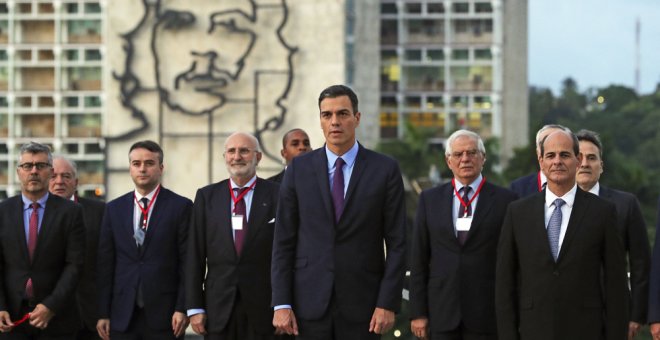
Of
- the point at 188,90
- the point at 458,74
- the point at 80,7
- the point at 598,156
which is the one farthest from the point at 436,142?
the point at 598,156

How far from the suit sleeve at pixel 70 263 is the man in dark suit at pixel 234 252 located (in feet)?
2.60

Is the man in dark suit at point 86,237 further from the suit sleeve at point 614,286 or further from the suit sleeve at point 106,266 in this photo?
the suit sleeve at point 614,286

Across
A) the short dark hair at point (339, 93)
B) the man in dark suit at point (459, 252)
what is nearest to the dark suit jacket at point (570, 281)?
the man in dark suit at point (459, 252)

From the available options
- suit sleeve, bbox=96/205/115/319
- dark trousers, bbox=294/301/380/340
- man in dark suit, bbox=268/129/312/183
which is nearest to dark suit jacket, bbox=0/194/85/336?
suit sleeve, bbox=96/205/115/319

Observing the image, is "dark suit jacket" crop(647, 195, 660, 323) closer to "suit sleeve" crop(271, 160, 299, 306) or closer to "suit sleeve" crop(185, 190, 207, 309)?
"suit sleeve" crop(271, 160, 299, 306)

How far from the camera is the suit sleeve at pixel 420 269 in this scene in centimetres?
934

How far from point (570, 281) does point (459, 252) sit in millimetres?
1134

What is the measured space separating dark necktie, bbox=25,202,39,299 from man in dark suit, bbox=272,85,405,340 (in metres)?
2.19

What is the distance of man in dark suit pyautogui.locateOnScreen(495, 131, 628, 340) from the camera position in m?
8.31

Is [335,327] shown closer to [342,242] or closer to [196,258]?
[342,242]

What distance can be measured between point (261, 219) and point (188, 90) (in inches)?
1599

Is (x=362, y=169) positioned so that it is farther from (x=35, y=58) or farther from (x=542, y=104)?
(x=542, y=104)

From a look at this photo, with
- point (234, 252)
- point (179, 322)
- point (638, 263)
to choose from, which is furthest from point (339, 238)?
point (638, 263)

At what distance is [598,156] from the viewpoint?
9.90 metres
